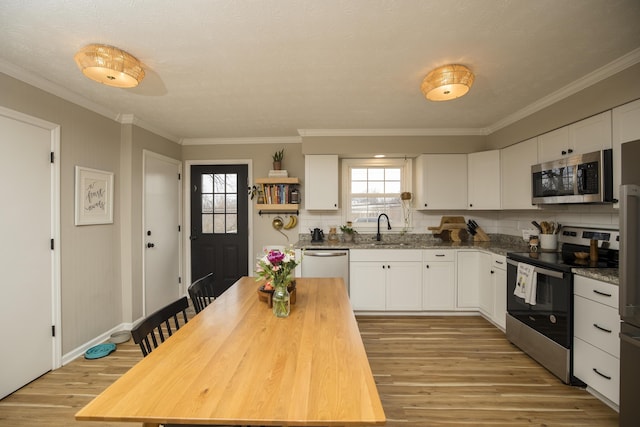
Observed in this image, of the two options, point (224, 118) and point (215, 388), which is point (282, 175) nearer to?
point (224, 118)

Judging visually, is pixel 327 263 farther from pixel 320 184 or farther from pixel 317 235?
pixel 320 184

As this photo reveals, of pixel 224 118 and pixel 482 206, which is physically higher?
pixel 224 118

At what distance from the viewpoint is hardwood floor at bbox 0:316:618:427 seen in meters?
1.82

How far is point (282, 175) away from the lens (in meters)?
3.95

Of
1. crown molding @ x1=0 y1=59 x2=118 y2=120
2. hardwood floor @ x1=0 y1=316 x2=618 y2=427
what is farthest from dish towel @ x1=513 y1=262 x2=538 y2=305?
crown molding @ x1=0 y1=59 x2=118 y2=120

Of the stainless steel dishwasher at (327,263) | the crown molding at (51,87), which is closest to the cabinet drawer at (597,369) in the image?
the stainless steel dishwasher at (327,263)

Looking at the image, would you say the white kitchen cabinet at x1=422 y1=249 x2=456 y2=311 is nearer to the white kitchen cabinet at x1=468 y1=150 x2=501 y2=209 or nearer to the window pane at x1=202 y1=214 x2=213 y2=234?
the white kitchen cabinet at x1=468 y1=150 x2=501 y2=209

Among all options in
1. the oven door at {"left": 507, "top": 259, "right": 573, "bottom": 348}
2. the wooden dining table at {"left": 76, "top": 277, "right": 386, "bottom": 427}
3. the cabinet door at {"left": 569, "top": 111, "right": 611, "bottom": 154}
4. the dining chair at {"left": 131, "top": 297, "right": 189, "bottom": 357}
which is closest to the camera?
the wooden dining table at {"left": 76, "top": 277, "right": 386, "bottom": 427}

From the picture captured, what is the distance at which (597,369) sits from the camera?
194cm

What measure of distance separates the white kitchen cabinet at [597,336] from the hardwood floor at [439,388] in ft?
0.53

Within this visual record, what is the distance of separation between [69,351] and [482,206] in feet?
15.3

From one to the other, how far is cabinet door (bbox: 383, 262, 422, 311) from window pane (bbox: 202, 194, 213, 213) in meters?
2.69

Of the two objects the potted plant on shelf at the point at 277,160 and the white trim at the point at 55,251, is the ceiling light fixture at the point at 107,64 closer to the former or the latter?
the white trim at the point at 55,251

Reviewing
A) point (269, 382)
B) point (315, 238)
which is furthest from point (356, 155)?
point (269, 382)
